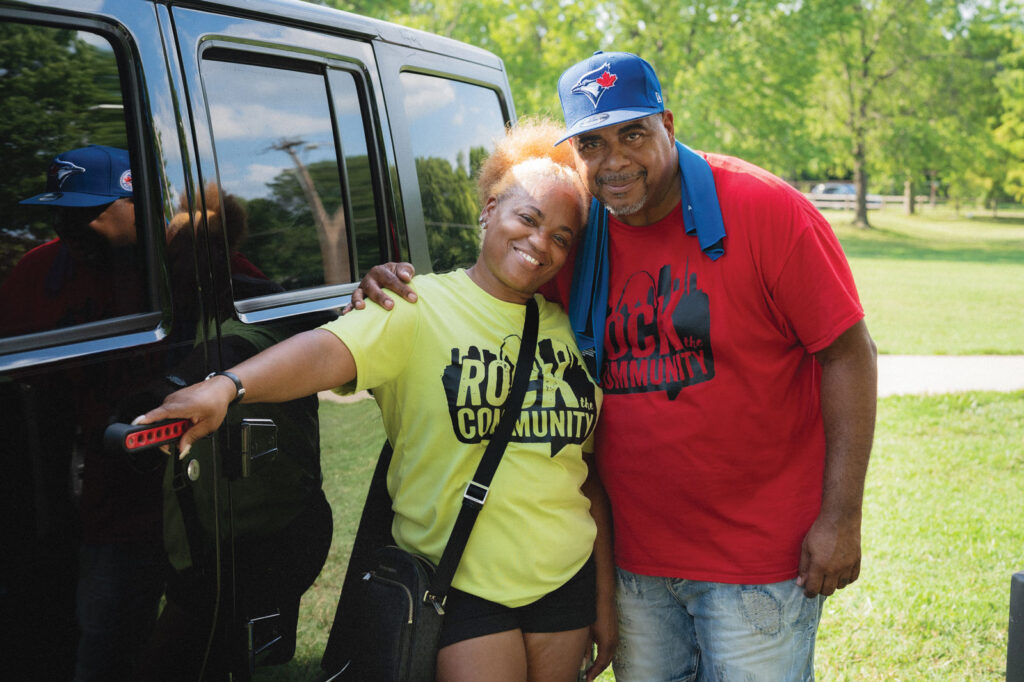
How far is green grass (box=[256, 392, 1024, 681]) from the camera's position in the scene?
2.31m

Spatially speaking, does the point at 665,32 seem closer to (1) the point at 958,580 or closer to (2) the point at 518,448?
(1) the point at 958,580

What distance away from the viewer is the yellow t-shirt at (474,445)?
2152 mm

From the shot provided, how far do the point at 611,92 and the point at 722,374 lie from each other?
0.74m

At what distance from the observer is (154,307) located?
1.90 m

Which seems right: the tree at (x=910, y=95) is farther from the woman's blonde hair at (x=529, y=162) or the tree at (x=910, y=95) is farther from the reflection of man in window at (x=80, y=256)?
the reflection of man in window at (x=80, y=256)

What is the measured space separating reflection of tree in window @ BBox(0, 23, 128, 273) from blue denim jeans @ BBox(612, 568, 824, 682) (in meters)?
1.70

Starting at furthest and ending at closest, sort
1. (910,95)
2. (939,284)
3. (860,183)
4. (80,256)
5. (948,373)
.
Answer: (860,183), (910,95), (939,284), (948,373), (80,256)

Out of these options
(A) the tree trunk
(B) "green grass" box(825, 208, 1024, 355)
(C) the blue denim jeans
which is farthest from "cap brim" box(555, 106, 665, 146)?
(A) the tree trunk

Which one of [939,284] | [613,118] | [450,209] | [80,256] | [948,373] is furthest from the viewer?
[939,284]

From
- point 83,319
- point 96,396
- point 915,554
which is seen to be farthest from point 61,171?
point 915,554

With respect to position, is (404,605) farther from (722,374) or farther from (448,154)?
(448,154)

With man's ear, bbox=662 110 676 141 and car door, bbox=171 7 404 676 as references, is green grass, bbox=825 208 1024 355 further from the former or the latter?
car door, bbox=171 7 404 676

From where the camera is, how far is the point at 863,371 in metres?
2.20

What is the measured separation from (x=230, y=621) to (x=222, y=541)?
188 millimetres
